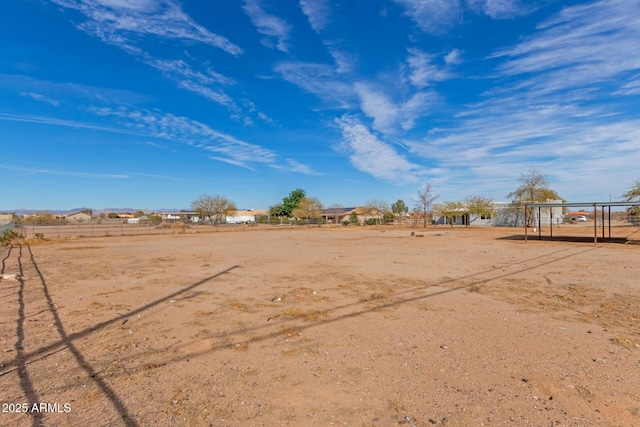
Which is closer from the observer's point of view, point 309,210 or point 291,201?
point 309,210

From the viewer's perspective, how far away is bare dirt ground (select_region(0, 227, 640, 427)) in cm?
317

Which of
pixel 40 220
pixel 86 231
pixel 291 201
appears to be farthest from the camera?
pixel 291 201

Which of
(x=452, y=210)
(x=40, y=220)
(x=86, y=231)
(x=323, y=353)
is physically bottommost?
(x=323, y=353)

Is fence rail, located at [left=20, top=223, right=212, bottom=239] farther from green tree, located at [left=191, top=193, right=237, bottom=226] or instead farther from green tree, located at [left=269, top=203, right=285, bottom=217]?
green tree, located at [left=269, top=203, right=285, bottom=217]

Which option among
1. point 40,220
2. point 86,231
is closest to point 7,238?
point 86,231

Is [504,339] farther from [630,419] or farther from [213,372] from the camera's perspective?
[213,372]

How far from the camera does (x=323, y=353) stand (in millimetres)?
4527

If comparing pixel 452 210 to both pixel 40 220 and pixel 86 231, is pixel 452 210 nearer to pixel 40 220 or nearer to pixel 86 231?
pixel 86 231

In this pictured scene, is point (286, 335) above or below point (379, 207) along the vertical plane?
below

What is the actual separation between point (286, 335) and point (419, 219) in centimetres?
7388

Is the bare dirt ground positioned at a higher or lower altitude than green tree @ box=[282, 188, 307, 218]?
lower

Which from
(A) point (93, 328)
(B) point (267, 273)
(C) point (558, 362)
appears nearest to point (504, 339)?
(C) point (558, 362)

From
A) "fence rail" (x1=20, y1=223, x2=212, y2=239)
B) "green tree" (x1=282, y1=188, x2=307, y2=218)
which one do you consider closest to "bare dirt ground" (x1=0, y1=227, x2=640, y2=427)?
"fence rail" (x1=20, y1=223, x2=212, y2=239)

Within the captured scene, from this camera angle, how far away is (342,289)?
27.7 feet
